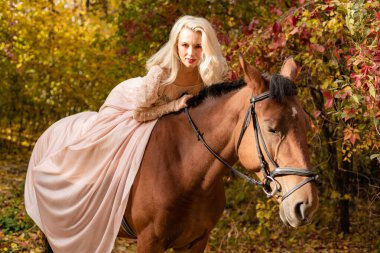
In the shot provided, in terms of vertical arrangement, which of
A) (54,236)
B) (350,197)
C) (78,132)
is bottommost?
(350,197)

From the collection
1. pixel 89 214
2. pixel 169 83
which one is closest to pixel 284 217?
pixel 169 83

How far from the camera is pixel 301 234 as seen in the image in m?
6.48

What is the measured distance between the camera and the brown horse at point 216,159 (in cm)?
260

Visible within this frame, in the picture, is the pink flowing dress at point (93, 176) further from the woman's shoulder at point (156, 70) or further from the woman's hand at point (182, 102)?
the woman's hand at point (182, 102)

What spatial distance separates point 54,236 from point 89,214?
1.42 feet

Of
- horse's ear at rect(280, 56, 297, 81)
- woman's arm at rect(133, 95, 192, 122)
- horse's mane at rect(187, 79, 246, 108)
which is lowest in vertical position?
woman's arm at rect(133, 95, 192, 122)

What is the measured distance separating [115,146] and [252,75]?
3.60 feet

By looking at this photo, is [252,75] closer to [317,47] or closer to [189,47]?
[189,47]

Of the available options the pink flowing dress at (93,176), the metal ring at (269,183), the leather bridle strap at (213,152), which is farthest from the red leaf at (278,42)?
the metal ring at (269,183)

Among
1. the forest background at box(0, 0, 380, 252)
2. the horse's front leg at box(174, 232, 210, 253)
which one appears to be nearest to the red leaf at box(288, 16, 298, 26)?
the forest background at box(0, 0, 380, 252)

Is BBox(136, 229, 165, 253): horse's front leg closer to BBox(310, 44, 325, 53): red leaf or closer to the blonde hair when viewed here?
the blonde hair

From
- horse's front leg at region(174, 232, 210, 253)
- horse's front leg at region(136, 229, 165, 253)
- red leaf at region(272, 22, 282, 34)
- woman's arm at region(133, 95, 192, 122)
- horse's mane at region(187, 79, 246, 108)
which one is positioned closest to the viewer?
horse's mane at region(187, 79, 246, 108)

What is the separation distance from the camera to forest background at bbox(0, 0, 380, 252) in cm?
410

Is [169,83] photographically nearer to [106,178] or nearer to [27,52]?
[106,178]
